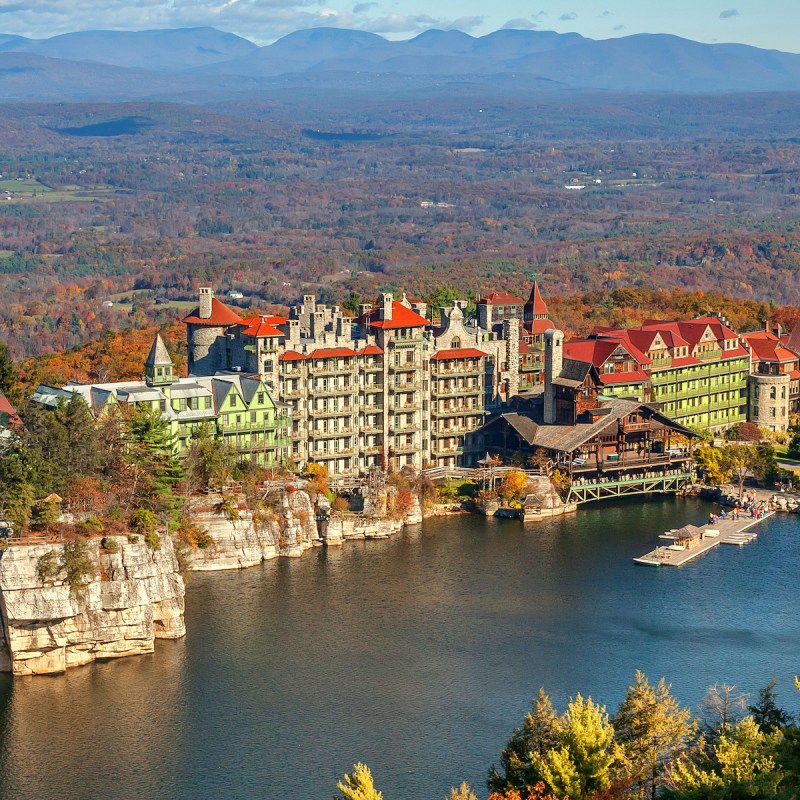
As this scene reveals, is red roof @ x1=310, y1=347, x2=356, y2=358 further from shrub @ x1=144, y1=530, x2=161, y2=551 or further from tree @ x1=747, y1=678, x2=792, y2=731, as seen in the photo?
tree @ x1=747, y1=678, x2=792, y2=731

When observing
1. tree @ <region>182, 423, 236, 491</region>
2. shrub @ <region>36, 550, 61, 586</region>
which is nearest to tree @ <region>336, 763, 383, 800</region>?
shrub @ <region>36, 550, 61, 586</region>

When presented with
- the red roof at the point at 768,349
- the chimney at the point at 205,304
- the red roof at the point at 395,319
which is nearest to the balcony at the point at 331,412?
the red roof at the point at 395,319

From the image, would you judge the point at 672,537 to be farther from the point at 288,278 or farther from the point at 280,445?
the point at 288,278

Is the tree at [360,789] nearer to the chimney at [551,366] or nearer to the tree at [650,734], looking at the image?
the tree at [650,734]

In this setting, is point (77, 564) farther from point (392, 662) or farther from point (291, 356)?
point (291, 356)

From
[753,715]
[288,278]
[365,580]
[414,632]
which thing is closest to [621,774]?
[753,715]
